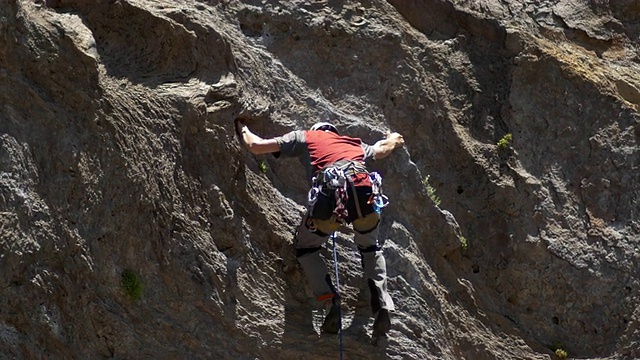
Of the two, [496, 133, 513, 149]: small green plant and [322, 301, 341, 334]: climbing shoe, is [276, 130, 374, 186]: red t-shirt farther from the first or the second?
[496, 133, 513, 149]: small green plant

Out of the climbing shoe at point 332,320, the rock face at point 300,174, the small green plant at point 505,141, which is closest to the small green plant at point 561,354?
the rock face at point 300,174

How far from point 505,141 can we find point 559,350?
244 centimetres

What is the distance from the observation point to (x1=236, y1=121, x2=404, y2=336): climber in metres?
8.91

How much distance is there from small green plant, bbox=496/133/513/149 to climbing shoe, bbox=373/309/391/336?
314 centimetres

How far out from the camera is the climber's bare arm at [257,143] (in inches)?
372

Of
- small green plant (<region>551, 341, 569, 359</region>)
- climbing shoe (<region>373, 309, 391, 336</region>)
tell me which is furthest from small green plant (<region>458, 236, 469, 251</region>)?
climbing shoe (<region>373, 309, 391, 336</region>)

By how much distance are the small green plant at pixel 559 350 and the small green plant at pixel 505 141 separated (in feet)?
7.52

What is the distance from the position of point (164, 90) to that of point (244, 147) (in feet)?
3.16

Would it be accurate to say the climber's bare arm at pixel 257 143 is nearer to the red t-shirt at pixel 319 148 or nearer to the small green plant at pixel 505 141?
the red t-shirt at pixel 319 148

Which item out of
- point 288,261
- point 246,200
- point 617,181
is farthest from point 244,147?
point 617,181

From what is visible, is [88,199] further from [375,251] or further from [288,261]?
[375,251]

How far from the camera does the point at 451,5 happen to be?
12.3 meters

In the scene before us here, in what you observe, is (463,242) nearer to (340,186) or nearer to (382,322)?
(382,322)

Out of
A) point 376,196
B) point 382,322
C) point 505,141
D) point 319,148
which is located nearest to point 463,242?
point 505,141
